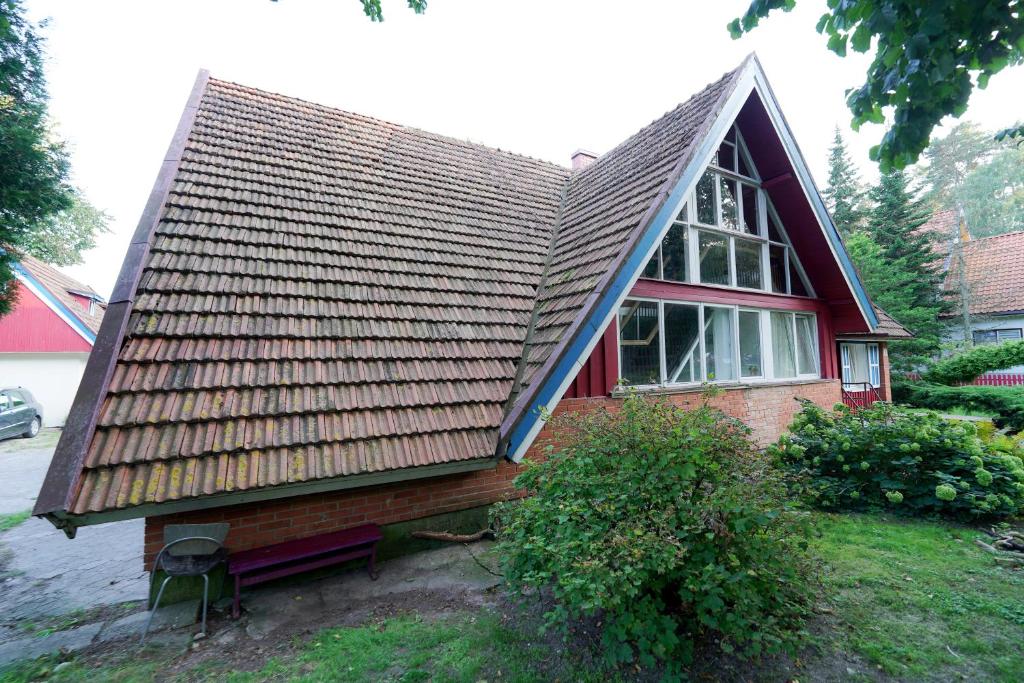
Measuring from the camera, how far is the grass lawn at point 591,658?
2.92 m

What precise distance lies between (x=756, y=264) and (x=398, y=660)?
29.6ft

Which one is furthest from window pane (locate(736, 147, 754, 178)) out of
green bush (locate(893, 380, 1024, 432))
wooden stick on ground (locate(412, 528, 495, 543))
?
green bush (locate(893, 380, 1024, 432))

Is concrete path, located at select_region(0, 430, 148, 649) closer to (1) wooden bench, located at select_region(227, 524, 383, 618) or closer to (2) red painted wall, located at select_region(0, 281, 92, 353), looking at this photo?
(1) wooden bench, located at select_region(227, 524, 383, 618)

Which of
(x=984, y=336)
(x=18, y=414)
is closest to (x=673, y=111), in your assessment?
(x=18, y=414)

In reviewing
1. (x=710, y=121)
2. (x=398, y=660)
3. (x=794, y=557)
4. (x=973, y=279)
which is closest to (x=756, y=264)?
(x=710, y=121)

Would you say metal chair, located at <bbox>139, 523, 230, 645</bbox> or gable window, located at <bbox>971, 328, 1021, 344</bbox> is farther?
gable window, located at <bbox>971, 328, 1021, 344</bbox>

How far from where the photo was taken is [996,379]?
1839cm

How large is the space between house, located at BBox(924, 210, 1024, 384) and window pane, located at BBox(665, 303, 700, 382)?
786 inches

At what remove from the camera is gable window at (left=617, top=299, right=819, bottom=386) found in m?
6.87

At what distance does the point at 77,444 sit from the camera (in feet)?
11.1

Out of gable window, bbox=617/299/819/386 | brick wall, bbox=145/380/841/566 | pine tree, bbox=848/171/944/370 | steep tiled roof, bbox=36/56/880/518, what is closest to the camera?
steep tiled roof, bbox=36/56/880/518

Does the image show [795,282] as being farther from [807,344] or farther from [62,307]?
[62,307]

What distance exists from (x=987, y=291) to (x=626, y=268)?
87.6ft

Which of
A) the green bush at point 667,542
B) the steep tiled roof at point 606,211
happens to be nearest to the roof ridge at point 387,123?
the steep tiled roof at point 606,211
